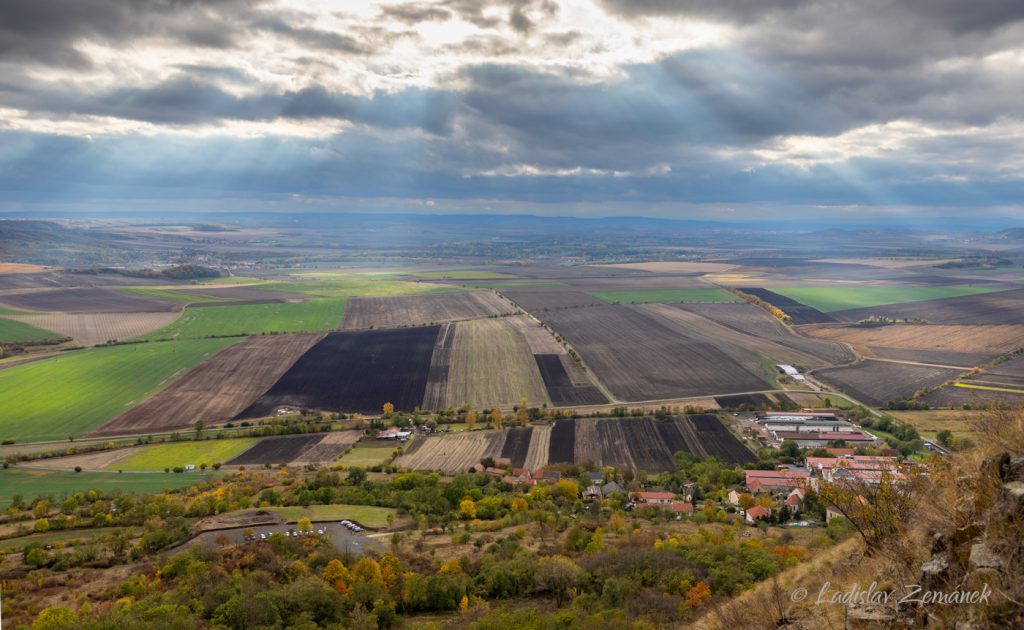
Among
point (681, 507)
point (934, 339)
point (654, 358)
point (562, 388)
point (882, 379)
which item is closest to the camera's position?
point (681, 507)

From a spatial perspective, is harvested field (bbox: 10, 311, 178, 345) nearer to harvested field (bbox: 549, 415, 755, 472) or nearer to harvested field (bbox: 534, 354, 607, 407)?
harvested field (bbox: 534, 354, 607, 407)

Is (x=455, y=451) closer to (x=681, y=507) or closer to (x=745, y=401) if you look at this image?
(x=681, y=507)

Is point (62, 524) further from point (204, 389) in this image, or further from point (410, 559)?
→ point (204, 389)

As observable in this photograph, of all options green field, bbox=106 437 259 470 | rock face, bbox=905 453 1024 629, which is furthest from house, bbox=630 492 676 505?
green field, bbox=106 437 259 470

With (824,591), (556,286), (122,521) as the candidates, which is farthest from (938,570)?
(556,286)

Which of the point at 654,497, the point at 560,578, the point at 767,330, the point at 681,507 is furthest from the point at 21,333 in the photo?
the point at 767,330

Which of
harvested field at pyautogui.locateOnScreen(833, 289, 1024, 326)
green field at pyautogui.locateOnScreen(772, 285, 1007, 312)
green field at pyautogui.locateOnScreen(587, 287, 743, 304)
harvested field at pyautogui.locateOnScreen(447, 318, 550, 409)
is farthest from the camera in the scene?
green field at pyautogui.locateOnScreen(587, 287, 743, 304)

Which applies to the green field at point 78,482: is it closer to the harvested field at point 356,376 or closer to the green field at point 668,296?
the harvested field at point 356,376
